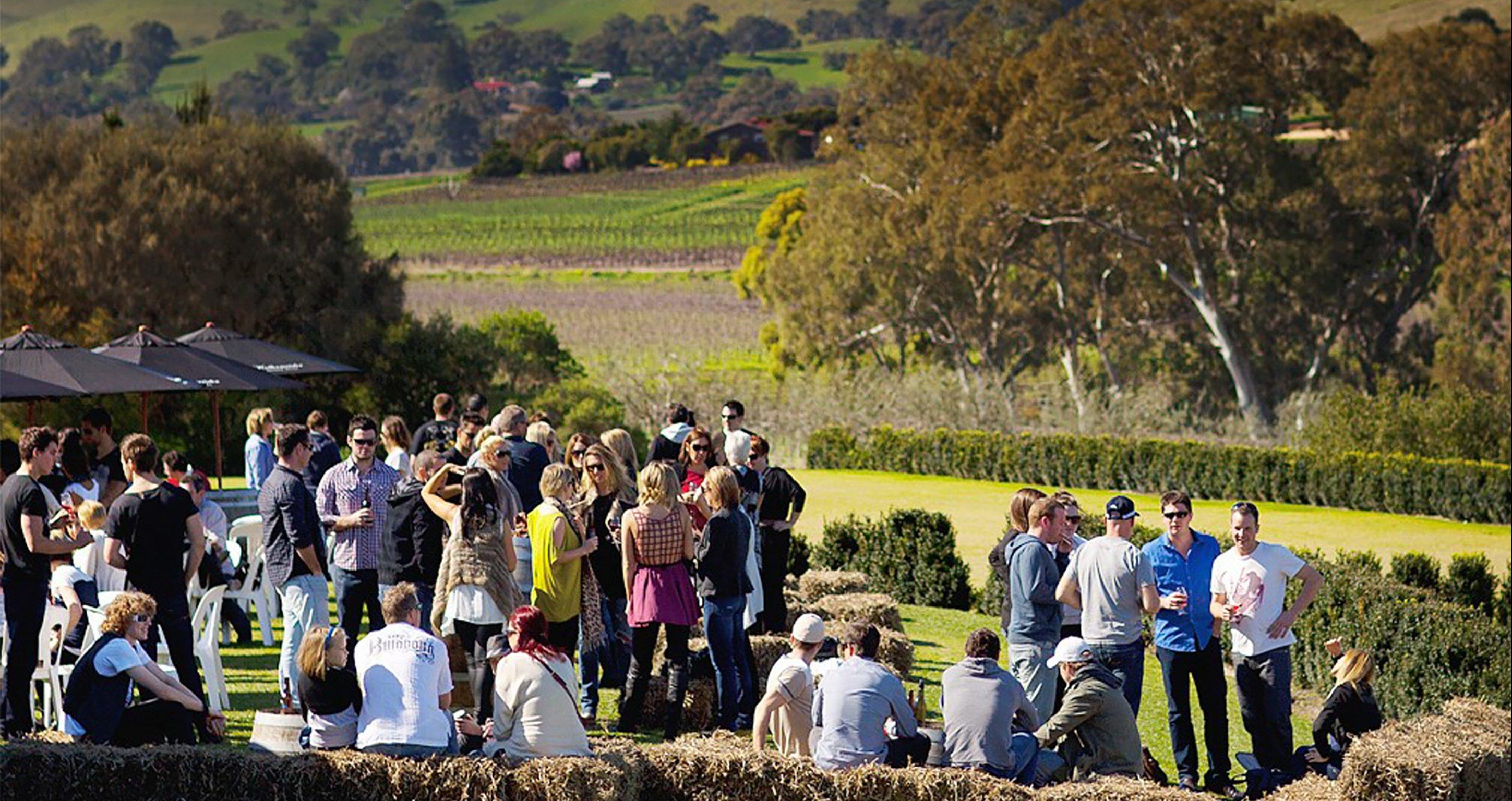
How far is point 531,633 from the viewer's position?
879 centimetres

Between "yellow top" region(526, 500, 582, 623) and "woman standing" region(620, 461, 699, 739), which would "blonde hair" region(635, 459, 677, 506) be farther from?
"yellow top" region(526, 500, 582, 623)

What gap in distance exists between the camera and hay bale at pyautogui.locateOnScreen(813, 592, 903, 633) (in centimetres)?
1377

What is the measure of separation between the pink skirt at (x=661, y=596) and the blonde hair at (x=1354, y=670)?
149 inches

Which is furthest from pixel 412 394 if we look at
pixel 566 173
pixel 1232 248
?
pixel 566 173

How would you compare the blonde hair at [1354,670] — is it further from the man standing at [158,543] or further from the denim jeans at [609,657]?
the man standing at [158,543]

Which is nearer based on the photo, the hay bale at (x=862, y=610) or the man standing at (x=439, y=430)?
the hay bale at (x=862, y=610)

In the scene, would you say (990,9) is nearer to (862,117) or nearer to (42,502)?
(862,117)

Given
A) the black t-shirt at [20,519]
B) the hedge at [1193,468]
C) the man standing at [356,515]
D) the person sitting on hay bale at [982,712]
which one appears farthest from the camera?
the hedge at [1193,468]

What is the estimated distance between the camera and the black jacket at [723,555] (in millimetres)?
10438

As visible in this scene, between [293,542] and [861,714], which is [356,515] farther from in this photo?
[861,714]

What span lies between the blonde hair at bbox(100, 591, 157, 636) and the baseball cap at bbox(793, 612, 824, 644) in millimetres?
3143

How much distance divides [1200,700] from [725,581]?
9.23 feet

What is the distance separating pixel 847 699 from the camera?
29.3 feet

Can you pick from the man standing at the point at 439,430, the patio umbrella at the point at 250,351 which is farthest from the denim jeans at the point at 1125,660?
Answer: the patio umbrella at the point at 250,351
